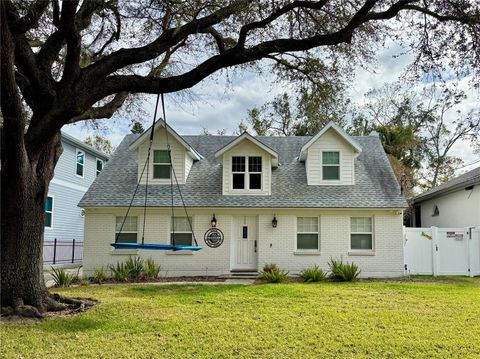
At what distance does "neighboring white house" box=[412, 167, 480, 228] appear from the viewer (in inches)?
696

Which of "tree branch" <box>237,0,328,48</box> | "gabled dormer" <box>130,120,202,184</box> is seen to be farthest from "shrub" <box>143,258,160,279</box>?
"tree branch" <box>237,0,328,48</box>

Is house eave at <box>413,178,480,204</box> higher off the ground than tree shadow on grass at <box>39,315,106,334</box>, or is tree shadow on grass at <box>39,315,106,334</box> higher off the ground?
house eave at <box>413,178,480,204</box>

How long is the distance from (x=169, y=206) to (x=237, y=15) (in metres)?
8.47

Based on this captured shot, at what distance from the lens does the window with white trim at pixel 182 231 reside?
16.1 meters

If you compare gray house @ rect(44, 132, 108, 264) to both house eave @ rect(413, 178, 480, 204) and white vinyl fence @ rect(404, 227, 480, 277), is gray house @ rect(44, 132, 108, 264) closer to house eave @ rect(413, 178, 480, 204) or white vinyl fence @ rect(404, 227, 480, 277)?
white vinyl fence @ rect(404, 227, 480, 277)

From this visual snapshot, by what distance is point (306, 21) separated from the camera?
9.84 meters

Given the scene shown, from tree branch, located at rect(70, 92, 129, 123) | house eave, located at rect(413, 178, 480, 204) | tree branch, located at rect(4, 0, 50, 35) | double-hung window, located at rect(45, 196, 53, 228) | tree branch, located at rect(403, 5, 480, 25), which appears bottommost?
double-hung window, located at rect(45, 196, 53, 228)

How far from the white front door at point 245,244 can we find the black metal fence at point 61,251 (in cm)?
992

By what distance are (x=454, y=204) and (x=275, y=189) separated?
28.6 ft

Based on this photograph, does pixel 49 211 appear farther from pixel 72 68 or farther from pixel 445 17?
pixel 445 17

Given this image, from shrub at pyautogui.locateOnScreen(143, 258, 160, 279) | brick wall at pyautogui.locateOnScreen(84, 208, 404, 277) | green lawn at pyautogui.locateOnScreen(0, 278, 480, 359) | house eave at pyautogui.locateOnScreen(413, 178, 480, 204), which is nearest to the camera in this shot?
green lawn at pyautogui.locateOnScreen(0, 278, 480, 359)

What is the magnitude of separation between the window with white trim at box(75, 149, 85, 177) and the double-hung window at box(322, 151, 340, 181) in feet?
46.5

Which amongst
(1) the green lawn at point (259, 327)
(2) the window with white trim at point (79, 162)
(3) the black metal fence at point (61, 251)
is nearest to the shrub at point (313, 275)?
(1) the green lawn at point (259, 327)

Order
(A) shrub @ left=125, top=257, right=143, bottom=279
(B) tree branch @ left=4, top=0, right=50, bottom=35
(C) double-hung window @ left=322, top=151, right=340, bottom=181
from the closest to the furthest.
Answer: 1. (B) tree branch @ left=4, top=0, right=50, bottom=35
2. (A) shrub @ left=125, top=257, right=143, bottom=279
3. (C) double-hung window @ left=322, top=151, right=340, bottom=181
